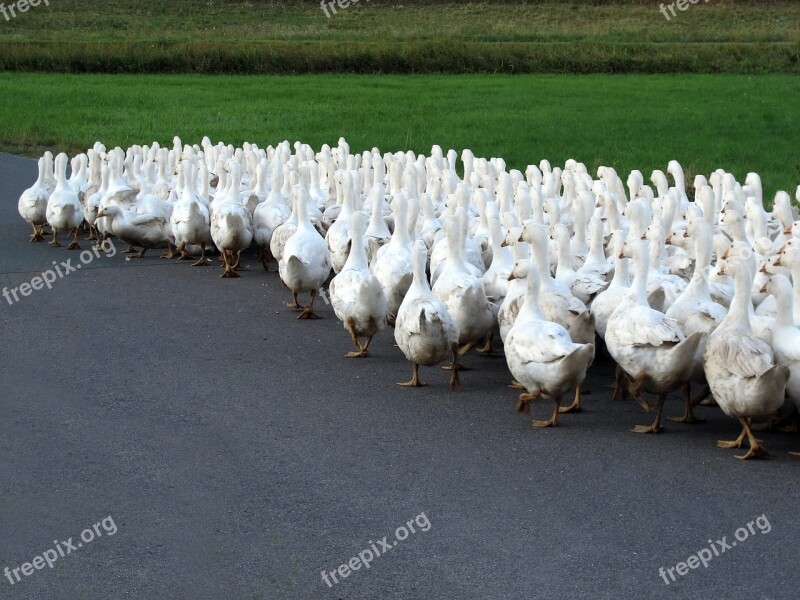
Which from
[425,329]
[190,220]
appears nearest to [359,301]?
[425,329]

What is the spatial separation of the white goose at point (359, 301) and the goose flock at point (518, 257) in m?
0.02

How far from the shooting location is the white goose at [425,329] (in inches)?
331

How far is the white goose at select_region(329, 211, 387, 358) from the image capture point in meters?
9.36

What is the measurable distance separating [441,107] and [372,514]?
883 inches

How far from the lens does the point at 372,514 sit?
643cm

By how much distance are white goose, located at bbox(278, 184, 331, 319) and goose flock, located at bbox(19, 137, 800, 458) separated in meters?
0.02

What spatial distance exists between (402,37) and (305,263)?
3124cm

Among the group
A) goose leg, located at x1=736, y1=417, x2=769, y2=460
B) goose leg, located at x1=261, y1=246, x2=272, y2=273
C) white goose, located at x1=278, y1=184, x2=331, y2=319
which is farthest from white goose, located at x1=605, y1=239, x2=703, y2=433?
goose leg, located at x1=261, y1=246, x2=272, y2=273

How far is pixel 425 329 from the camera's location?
840cm

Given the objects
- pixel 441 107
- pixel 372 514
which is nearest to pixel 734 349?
pixel 372 514

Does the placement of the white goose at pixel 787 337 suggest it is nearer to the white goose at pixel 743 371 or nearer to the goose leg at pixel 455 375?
the white goose at pixel 743 371

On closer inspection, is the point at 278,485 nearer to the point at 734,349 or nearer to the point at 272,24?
the point at 734,349

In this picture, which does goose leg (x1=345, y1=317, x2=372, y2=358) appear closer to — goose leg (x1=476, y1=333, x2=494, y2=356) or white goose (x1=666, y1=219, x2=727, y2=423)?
goose leg (x1=476, y1=333, x2=494, y2=356)

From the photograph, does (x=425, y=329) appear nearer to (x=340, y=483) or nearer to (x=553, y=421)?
(x=553, y=421)
